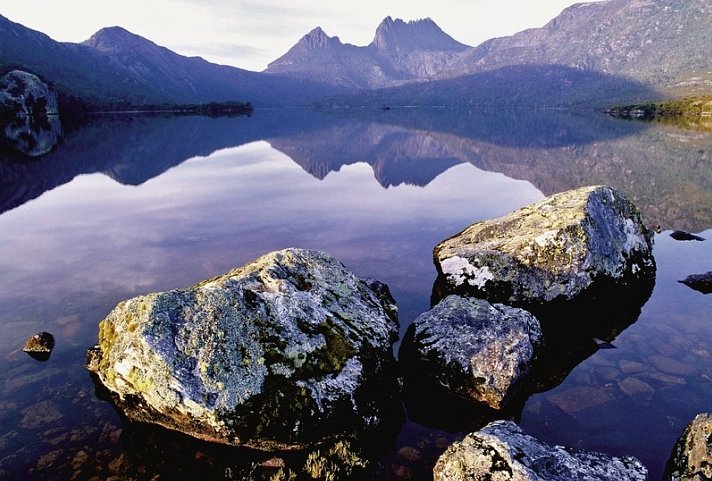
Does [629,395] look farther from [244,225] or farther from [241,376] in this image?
[244,225]

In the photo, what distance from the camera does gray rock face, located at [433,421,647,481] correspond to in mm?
8203

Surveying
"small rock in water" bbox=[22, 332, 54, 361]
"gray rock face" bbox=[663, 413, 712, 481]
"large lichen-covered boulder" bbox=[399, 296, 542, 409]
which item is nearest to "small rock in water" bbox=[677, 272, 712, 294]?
"large lichen-covered boulder" bbox=[399, 296, 542, 409]

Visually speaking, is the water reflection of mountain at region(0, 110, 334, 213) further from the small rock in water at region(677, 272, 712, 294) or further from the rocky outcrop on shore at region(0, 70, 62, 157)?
the rocky outcrop on shore at region(0, 70, 62, 157)

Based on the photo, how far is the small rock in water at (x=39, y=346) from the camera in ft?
46.0

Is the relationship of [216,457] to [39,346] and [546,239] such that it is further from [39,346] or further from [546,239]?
[546,239]

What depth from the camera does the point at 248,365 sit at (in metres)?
10.3

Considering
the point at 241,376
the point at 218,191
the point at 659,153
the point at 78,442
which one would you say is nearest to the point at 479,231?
the point at 241,376

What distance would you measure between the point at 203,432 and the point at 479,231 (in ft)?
43.6

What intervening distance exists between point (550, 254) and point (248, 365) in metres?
11.1

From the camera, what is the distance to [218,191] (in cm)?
4075

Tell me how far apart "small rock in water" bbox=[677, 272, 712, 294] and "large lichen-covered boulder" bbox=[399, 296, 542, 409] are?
410 inches

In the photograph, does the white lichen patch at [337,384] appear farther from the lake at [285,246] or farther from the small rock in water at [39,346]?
the small rock in water at [39,346]

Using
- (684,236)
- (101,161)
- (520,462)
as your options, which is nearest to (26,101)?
(101,161)

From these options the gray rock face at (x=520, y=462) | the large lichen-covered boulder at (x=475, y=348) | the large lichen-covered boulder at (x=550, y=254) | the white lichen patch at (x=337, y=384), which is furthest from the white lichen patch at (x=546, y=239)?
the white lichen patch at (x=337, y=384)
